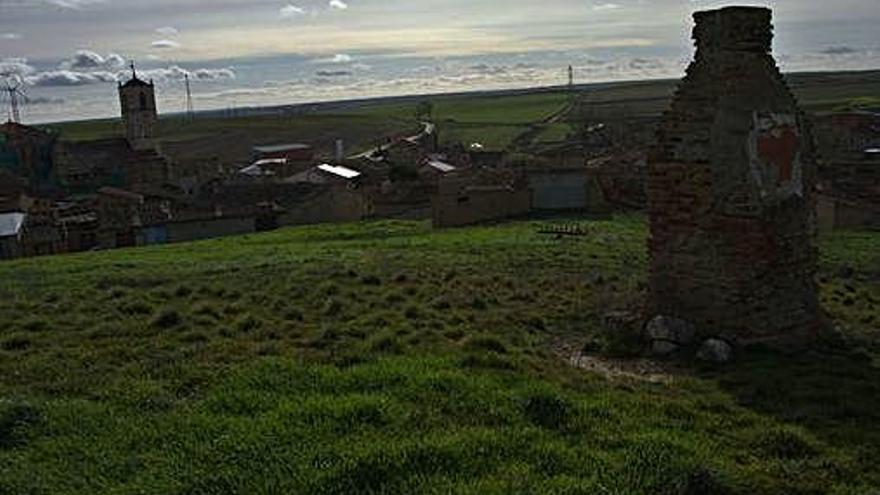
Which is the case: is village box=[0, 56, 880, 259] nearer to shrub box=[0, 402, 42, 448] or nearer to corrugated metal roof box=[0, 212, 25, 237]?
corrugated metal roof box=[0, 212, 25, 237]

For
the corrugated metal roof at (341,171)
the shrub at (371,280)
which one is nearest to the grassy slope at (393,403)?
the shrub at (371,280)

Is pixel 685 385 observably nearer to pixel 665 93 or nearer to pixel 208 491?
pixel 208 491

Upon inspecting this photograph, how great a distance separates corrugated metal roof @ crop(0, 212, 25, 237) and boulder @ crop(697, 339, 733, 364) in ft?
117

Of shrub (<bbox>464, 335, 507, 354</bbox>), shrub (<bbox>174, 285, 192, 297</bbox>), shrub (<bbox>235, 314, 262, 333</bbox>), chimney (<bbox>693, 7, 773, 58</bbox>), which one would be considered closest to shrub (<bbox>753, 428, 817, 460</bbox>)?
shrub (<bbox>464, 335, 507, 354</bbox>)

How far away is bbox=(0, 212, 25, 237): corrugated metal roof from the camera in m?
37.9

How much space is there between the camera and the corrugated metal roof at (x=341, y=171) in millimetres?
58206

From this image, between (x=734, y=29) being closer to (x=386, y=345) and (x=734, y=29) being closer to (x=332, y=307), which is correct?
(x=386, y=345)

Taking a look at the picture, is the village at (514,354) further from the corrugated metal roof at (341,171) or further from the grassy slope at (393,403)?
the corrugated metal roof at (341,171)

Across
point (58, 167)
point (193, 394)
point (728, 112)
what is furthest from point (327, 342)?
point (58, 167)

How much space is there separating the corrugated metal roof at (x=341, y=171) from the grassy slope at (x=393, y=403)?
43.9 meters

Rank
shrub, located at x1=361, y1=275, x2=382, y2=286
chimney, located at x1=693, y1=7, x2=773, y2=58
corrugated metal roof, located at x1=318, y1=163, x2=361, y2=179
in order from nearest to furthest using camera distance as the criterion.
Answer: chimney, located at x1=693, y1=7, x2=773, y2=58 < shrub, located at x1=361, y1=275, x2=382, y2=286 < corrugated metal roof, located at x1=318, y1=163, x2=361, y2=179

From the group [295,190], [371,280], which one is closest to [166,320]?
[371,280]

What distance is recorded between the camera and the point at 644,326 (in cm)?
1122

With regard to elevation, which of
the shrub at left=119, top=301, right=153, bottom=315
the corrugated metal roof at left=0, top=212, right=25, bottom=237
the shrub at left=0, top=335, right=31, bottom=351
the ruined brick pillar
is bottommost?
the corrugated metal roof at left=0, top=212, right=25, bottom=237
